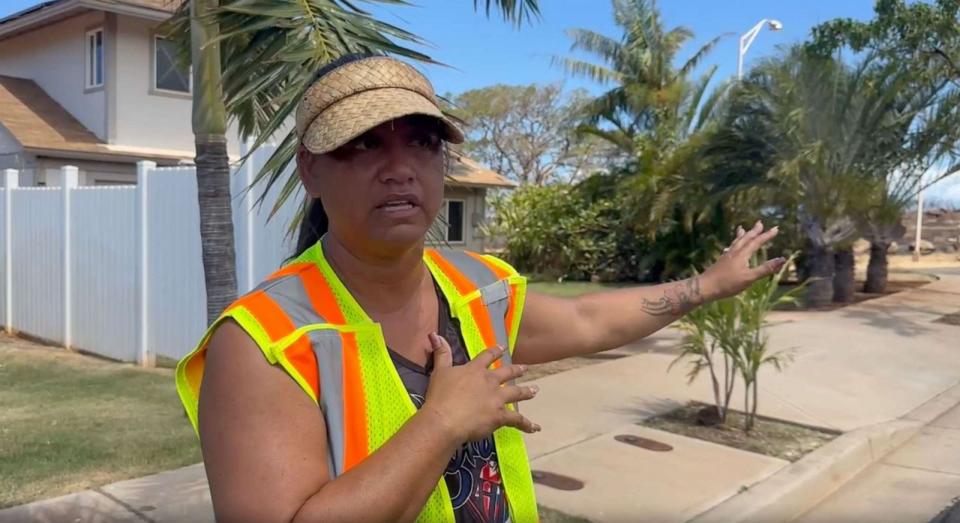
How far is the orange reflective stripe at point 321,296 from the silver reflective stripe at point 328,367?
0.6 inches

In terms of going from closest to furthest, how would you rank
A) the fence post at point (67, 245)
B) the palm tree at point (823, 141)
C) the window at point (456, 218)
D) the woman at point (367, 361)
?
1. the woman at point (367, 361)
2. the fence post at point (67, 245)
3. the palm tree at point (823, 141)
4. the window at point (456, 218)

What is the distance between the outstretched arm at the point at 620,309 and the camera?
6.76 feet

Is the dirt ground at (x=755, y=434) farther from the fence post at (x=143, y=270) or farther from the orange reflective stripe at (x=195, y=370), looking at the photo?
the fence post at (x=143, y=270)

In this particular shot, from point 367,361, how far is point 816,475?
4503 mm

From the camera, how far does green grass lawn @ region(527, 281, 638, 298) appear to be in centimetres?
1703

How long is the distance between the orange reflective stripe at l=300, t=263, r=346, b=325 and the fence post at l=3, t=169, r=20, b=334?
34.0 feet

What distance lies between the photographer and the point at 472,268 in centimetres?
193

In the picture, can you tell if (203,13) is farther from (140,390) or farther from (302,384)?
(140,390)

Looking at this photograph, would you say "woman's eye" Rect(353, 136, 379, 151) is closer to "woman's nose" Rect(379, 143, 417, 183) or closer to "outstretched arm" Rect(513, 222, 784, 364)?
"woman's nose" Rect(379, 143, 417, 183)

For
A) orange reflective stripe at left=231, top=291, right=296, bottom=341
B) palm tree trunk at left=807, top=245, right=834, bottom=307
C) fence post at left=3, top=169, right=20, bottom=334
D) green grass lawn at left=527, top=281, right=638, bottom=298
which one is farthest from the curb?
green grass lawn at left=527, top=281, right=638, bottom=298

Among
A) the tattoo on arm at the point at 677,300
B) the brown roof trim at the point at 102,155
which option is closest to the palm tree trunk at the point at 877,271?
the brown roof trim at the point at 102,155

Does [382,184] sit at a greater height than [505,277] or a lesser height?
greater

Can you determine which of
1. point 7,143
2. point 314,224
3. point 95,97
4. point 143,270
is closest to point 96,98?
point 95,97

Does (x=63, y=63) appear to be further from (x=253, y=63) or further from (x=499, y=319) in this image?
(x=499, y=319)
